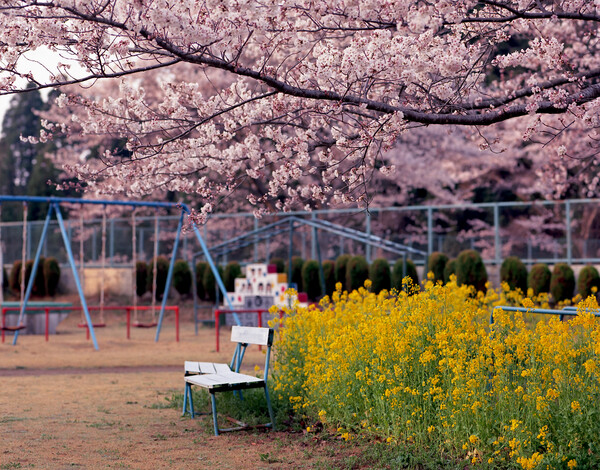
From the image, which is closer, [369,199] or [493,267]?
[369,199]

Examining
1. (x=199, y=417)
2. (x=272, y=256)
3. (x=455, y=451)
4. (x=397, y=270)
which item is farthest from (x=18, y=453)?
(x=272, y=256)

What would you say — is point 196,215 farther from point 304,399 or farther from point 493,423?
point 493,423

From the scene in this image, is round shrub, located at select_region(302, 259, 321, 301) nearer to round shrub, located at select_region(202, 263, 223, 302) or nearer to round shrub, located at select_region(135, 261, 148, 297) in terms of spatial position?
round shrub, located at select_region(202, 263, 223, 302)

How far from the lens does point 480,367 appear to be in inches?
215

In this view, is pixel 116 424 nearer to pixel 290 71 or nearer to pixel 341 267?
pixel 290 71

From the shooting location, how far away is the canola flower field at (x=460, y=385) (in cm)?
485

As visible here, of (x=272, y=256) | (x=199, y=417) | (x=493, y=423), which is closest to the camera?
(x=493, y=423)

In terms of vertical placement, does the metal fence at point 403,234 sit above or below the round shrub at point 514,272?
above

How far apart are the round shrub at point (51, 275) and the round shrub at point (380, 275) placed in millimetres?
11406

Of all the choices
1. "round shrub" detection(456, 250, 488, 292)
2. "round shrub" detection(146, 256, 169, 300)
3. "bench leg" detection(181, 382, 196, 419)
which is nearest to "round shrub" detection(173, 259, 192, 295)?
"round shrub" detection(146, 256, 169, 300)

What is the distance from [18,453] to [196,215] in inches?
93.6

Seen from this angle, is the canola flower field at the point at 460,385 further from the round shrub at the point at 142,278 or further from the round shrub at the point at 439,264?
the round shrub at the point at 142,278

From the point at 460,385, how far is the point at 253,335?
2.77 metres

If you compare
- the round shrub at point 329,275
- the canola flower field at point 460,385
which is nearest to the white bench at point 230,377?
the canola flower field at point 460,385
